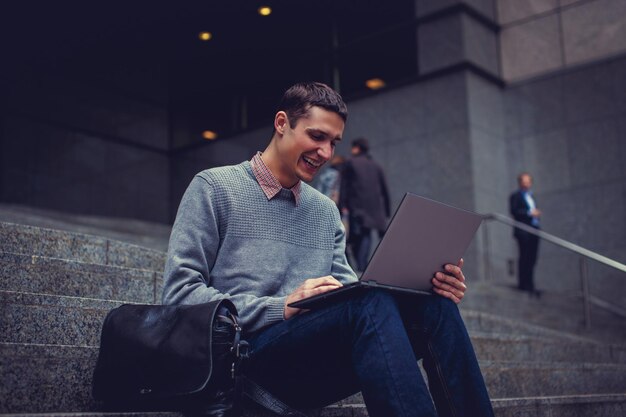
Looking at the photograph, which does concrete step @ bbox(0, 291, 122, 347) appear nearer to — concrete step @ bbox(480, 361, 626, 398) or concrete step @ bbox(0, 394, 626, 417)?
concrete step @ bbox(0, 394, 626, 417)

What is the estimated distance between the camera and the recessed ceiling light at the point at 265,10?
15.7 metres

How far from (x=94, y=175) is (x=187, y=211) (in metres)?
13.1

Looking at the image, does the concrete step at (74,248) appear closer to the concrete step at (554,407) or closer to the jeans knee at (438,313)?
the concrete step at (554,407)

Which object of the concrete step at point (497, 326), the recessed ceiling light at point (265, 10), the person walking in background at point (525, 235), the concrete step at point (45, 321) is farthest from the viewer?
the recessed ceiling light at point (265, 10)

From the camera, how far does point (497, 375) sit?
4703 mm

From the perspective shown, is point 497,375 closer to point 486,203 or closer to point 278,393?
point 278,393

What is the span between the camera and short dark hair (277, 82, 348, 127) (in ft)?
10.3

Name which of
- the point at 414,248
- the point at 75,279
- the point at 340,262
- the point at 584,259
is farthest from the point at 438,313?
the point at 584,259

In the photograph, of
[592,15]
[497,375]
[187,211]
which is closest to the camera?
[187,211]

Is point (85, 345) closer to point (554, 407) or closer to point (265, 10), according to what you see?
point (554, 407)

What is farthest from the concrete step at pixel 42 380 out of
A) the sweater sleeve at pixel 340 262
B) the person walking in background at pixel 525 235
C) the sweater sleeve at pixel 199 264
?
the person walking in background at pixel 525 235

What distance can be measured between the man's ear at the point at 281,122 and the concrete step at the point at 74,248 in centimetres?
213

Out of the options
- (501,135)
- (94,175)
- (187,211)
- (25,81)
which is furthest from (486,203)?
(187,211)

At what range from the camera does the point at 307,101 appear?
314 cm
